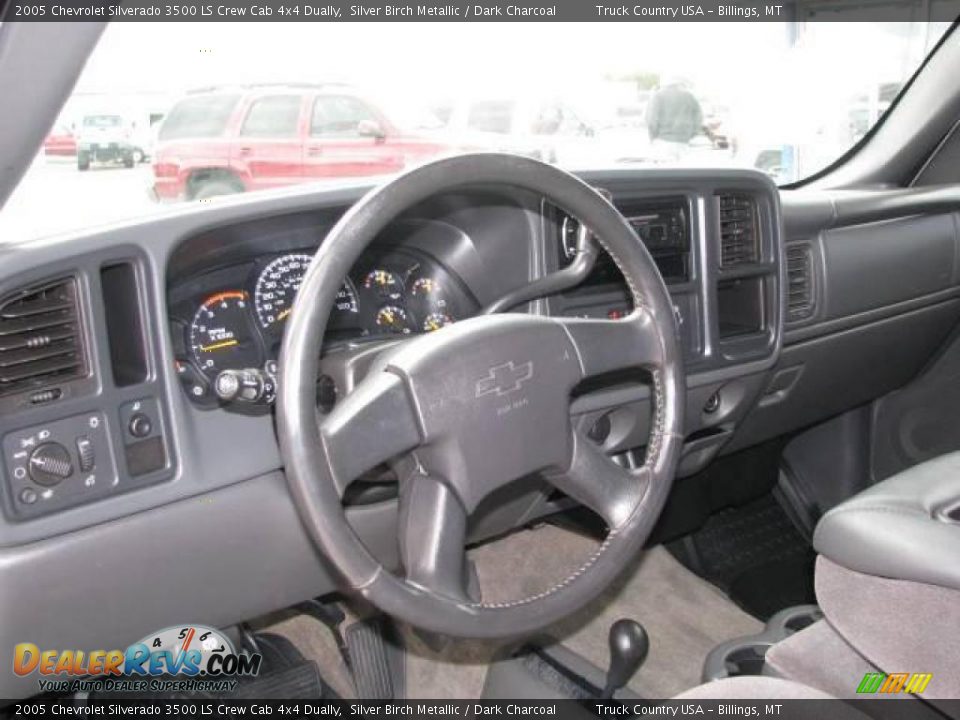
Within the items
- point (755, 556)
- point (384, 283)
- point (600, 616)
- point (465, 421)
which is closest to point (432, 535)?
point (465, 421)

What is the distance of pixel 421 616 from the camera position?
1.33 meters

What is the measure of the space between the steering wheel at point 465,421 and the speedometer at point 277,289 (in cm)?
37

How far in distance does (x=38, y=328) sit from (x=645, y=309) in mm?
889

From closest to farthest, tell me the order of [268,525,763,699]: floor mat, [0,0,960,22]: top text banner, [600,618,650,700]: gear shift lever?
[0,0,960,22]: top text banner
[600,618,650,700]: gear shift lever
[268,525,763,699]: floor mat

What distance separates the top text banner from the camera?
120 cm

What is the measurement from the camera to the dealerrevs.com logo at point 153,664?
156 cm

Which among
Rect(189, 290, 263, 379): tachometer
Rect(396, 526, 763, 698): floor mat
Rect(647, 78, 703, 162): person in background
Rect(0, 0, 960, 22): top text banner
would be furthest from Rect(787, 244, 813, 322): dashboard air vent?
Rect(189, 290, 263, 379): tachometer

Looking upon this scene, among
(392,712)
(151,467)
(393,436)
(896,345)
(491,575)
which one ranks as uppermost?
(393,436)

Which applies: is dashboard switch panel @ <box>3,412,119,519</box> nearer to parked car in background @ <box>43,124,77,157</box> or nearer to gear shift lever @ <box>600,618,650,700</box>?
parked car in background @ <box>43,124,77,157</box>

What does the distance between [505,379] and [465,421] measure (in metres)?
0.09

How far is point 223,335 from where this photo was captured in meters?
1.68

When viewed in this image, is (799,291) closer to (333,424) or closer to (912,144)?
(912,144)

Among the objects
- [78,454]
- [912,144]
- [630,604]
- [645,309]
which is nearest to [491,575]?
[630,604]

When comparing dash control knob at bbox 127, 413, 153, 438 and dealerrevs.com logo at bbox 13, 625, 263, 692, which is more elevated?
dash control knob at bbox 127, 413, 153, 438
